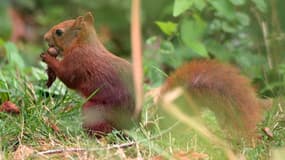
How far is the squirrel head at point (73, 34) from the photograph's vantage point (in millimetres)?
4805

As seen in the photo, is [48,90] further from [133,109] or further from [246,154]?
[246,154]

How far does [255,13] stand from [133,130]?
2059 mm

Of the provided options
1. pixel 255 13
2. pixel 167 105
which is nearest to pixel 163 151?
pixel 167 105

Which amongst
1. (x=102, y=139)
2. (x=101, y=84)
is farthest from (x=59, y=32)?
(x=102, y=139)

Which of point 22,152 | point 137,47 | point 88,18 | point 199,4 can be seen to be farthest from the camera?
point 199,4

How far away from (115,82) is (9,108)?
0.61 metres

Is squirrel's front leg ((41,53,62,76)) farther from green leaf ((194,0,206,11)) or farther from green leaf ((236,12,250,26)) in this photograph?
green leaf ((236,12,250,26))

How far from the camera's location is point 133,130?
453cm

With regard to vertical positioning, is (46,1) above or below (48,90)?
below

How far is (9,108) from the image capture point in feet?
15.7

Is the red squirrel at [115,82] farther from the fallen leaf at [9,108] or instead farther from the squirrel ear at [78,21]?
the fallen leaf at [9,108]

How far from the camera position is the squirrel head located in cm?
480

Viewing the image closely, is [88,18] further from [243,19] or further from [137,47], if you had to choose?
[243,19]

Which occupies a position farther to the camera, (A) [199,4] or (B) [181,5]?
(A) [199,4]
